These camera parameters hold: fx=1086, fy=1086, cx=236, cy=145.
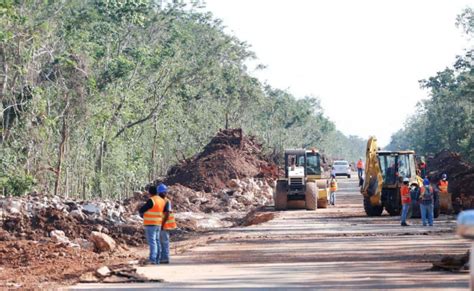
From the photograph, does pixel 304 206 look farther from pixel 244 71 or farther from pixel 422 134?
pixel 422 134

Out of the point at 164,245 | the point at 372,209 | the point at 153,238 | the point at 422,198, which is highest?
the point at 422,198

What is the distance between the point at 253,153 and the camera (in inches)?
3285

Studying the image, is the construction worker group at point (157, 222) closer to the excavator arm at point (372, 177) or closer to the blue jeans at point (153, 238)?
the blue jeans at point (153, 238)

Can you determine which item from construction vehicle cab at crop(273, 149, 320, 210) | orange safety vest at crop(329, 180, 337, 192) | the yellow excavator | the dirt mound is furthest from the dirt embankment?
orange safety vest at crop(329, 180, 337, 192)

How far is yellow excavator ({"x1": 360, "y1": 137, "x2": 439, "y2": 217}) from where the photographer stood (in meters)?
43.2

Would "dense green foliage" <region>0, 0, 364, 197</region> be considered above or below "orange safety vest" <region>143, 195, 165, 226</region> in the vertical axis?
above

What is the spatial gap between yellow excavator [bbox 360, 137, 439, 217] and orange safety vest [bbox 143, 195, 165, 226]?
22407 millimetres

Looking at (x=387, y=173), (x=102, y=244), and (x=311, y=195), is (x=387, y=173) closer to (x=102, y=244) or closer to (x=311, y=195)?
(x=311, y=195)

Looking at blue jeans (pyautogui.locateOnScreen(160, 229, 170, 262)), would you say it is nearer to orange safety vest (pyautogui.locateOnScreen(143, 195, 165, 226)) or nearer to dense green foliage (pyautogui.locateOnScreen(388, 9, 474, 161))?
orange safety vest (pyautogui.locateOnScreen(143, 195, 165, 226))

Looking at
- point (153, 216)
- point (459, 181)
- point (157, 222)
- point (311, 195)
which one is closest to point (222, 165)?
point (459, 181)

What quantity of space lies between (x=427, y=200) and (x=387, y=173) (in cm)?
717

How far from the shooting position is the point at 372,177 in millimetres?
43562

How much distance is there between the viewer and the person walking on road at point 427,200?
35688 millimetres

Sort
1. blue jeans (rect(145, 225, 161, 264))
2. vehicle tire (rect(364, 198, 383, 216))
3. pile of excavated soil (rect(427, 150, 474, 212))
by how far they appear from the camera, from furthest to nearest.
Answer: pile of excavated soil (rect(427, 150, 474, 212)), vehicle tire (rect(364, 198, 383, 216)), blue jeans (rect(145, 225, 161, 264))
